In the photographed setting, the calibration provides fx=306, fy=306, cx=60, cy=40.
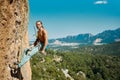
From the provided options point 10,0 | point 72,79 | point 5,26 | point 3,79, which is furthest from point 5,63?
point 72,79

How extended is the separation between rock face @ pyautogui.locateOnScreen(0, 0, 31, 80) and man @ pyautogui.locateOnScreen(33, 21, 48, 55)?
2.69 feet

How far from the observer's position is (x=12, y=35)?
525 inches

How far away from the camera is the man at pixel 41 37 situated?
14035mm

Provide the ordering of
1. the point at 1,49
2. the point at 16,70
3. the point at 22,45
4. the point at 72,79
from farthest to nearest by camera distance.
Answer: the point at 72,79, the point at 22,45, the point at 16,70, the point at 1,49

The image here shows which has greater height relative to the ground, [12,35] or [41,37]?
[12,35]

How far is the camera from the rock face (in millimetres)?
12477

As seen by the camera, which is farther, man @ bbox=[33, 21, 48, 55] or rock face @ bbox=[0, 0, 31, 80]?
man @ bbox=[33, 21, 48, 55]

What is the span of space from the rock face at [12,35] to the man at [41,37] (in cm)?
82

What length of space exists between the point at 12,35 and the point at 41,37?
5.13ft

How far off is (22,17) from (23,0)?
0.83 m

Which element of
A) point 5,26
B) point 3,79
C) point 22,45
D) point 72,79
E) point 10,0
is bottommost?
point 72,79

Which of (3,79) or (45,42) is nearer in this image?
(3,79)

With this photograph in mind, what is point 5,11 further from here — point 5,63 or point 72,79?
point 72,79

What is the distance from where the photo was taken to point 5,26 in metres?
12.5
